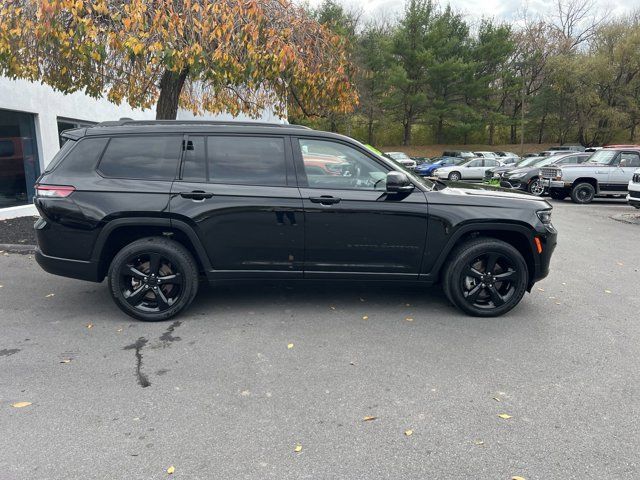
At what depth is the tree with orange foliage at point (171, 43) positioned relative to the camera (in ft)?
19.2

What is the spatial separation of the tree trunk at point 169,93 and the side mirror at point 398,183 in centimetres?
506

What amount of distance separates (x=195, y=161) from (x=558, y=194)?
48.8ft

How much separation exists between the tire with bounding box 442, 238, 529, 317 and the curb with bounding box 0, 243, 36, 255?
6061 millimetres

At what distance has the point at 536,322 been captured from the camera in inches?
181

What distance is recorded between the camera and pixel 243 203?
4.37m

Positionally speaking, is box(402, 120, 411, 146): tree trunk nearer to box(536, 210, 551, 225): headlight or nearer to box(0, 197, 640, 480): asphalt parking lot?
box(0, 197, 640, 480): asphalt parking lot

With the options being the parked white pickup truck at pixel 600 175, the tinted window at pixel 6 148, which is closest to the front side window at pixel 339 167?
the tinted window at pixel 6 148

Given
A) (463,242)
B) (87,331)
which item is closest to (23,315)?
(87,331)

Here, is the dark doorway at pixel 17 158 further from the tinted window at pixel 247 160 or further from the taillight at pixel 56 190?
the tinted window at pixel 247 160

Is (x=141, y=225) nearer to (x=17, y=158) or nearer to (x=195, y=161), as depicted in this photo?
(x=195, y=161)

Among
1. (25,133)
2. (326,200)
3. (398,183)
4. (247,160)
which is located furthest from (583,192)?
(25,133)

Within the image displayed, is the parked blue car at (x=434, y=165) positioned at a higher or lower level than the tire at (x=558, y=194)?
higher

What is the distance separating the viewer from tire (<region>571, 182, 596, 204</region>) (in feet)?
49.4

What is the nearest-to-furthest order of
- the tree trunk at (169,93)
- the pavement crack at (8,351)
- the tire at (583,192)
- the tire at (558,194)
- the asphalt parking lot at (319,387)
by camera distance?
the asphalt parking lot at (319,387) < the pavement crack at (8,351) < the tree trunk at (169,93) < the tire at (583,192) < the tire at (558,194)
